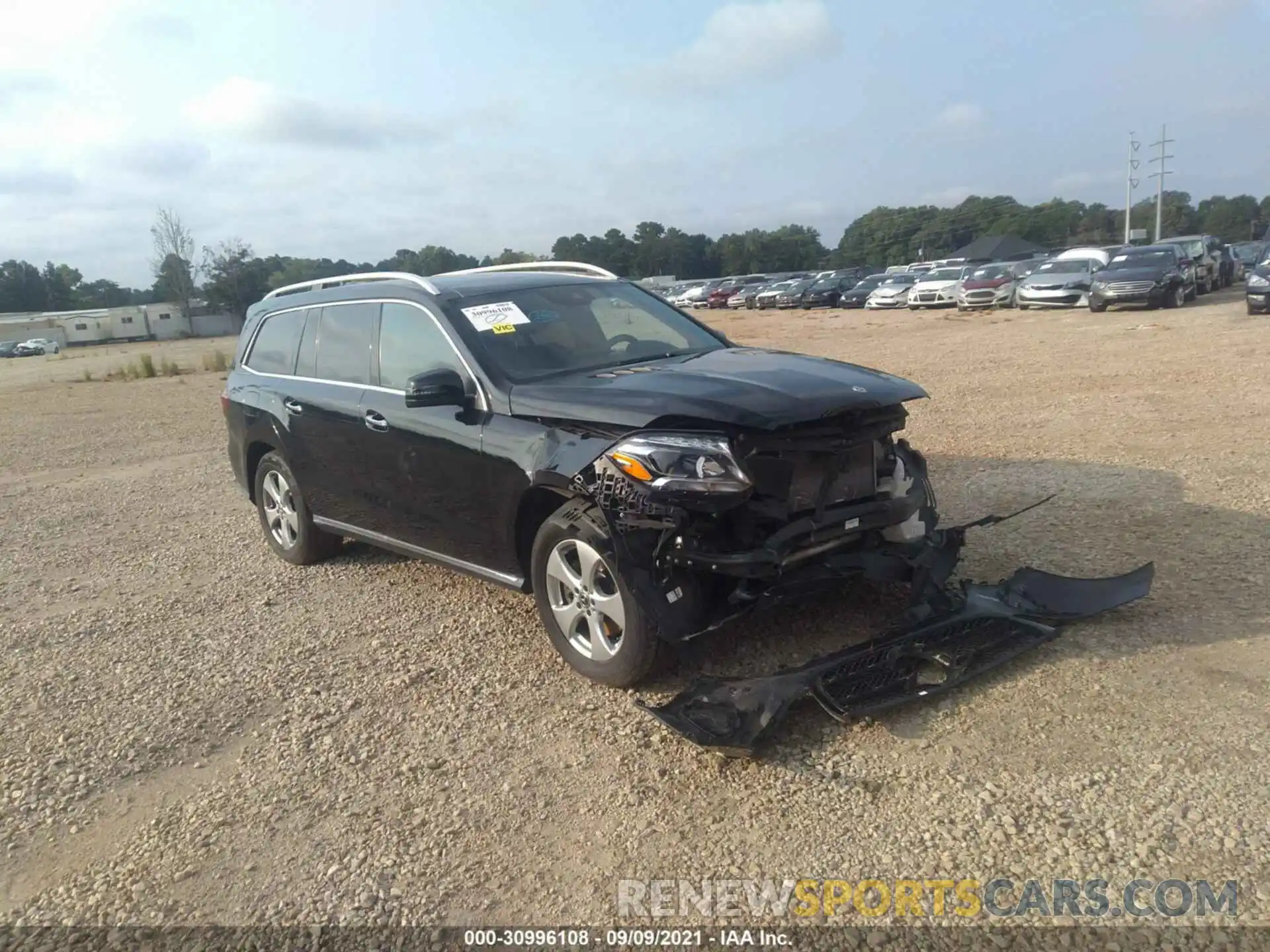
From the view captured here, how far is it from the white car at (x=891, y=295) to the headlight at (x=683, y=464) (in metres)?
30.9

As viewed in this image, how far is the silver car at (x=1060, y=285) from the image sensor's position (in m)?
24.0

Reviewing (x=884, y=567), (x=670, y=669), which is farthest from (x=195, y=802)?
(x=884, y=567)

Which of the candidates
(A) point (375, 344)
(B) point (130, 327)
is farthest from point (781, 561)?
(B) point (130, 327)

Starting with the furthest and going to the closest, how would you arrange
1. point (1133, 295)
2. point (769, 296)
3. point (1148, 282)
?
1. point (769, 296)
2. point (1133, 295)
3. point (1148, 282)

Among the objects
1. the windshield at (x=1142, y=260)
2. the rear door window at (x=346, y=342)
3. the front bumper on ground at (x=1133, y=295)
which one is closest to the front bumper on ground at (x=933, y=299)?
the windshield at (x=1142, y=260)

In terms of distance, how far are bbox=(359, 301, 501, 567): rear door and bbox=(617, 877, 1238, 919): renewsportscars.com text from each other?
210 cm

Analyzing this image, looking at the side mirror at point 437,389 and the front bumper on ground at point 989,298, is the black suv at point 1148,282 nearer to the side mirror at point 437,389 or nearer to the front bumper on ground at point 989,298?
the front bumper on ground at point 989,298

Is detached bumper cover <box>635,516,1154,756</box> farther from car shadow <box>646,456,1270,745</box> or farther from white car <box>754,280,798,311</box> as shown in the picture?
white car <box>754,280,798,311</box>

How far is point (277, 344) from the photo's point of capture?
665 centimetres

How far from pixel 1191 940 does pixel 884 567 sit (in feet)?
6.03

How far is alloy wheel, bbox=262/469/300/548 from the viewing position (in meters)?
6.45

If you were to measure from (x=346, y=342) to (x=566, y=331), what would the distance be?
5.17 ft

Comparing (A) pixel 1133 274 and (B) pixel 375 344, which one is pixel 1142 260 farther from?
(B) pixel 375 344

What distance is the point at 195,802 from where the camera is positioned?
11.9 feet
